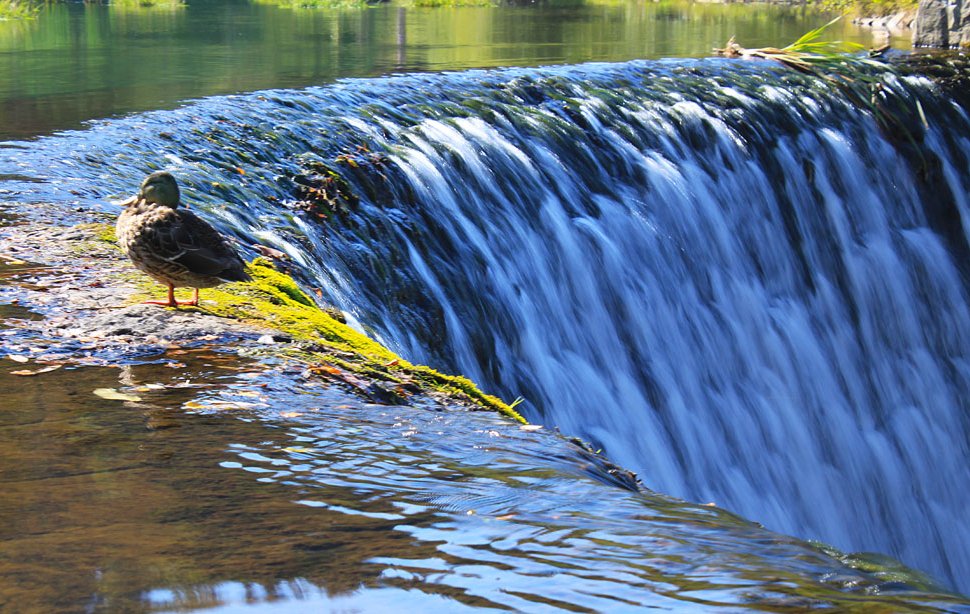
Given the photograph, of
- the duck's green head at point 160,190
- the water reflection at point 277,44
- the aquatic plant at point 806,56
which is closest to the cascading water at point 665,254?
the aquatic plant at point 806,56

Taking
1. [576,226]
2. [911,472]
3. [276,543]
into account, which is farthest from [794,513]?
[276,543]

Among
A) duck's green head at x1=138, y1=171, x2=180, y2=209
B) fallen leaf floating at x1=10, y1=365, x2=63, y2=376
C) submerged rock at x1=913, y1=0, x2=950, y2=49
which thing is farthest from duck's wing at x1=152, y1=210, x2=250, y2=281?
submerged rock at x1=913, y1=0, x2=950, y2=49

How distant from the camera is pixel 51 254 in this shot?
20.7ft

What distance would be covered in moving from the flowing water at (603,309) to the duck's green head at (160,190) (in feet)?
2.64

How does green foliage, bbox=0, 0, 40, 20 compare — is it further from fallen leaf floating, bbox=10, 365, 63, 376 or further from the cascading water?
fallen leaf floating, bbox=10, 365, 63, 376

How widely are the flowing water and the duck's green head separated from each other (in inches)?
31.7

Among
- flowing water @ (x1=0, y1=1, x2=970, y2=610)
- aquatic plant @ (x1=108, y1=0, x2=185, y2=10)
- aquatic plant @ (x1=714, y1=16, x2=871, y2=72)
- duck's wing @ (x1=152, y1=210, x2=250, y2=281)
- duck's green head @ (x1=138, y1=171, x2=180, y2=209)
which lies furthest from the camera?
aquatic plant @ (x1=108, y1=0, x2=185, y2=10)

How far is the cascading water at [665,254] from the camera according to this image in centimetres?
880

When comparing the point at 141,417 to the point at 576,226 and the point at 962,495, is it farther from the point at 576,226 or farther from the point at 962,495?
the point at 962,495

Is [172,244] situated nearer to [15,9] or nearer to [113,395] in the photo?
[113,395]

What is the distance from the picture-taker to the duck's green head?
5203 mm

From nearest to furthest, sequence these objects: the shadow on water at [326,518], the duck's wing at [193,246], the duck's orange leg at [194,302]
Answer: the shadow on water at [326,518] → the duck's wing at [193,246] → the duck's orange leg at [194,302]

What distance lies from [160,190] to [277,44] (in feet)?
58.3

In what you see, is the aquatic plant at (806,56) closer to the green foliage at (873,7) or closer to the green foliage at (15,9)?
the green foliage at (873,7)
